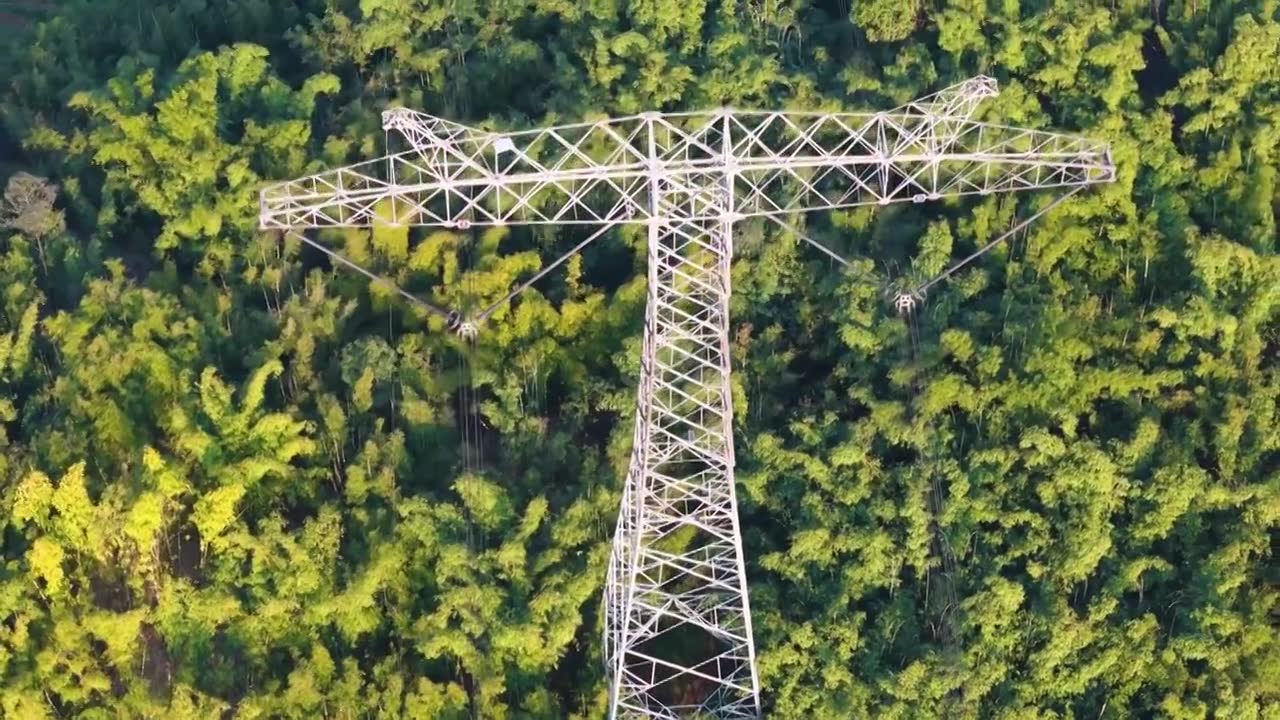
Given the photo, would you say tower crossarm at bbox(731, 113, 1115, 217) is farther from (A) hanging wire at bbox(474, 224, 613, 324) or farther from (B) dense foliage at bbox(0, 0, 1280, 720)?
(A) hanging wire at bbox(474, 224, 613, 324)

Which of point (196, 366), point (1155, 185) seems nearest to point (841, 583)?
point (1155, 185)

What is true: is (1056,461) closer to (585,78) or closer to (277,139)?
(585,78)

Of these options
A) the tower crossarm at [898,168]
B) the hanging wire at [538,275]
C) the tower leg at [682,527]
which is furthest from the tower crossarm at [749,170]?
the tower leg at [682,527]

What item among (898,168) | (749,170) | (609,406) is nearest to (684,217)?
(749,170)

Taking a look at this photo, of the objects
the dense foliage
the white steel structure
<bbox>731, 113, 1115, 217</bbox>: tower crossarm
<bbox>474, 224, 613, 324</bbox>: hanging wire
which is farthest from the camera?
<bbox>731, 113, 1115, 217</bbox>: tower crossarm

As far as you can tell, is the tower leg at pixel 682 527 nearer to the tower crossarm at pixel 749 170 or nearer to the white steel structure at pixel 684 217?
the white steel structure at pixel 684 217

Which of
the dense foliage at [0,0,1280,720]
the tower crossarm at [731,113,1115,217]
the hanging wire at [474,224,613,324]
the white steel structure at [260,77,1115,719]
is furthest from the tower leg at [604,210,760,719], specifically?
the tower crossarm at [731,113,1115,217]
